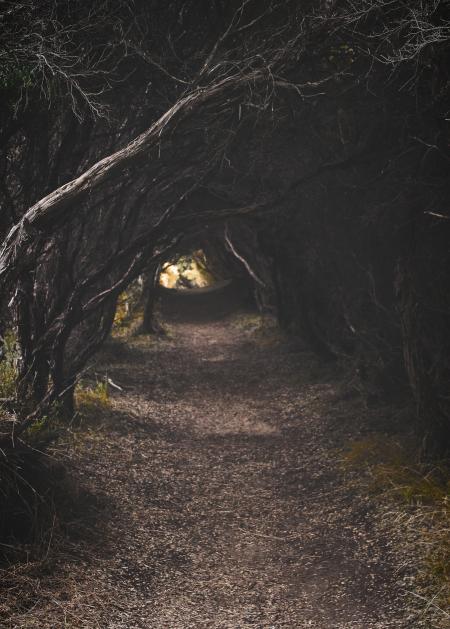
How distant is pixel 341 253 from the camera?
36.7 feet

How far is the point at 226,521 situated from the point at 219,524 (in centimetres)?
10

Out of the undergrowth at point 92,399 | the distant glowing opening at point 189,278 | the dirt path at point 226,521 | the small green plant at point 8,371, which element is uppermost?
the distant glowing opening at point 189,278

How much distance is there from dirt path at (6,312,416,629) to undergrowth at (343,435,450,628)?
0.23 meters

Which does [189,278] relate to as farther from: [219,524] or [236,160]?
[219,524]

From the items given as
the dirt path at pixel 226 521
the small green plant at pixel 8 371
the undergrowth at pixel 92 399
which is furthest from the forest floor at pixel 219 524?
the small green plant at pixel 8 371

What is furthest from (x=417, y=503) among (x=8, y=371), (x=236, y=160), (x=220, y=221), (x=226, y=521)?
(x=236, y=160)

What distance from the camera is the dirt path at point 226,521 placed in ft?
17.6

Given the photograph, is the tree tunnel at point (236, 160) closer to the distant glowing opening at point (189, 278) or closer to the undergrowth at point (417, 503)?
the undergrowth at point (417, 503)

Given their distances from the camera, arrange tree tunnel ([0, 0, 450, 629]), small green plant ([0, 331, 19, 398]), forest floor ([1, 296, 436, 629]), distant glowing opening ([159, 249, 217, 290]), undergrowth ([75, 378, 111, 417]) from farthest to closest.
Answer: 1. distant glowing opening ([159, 249, 217, 290])
2. undergrowth ([75, 378, 111, 417])
3. small green plant ([0, 331, 19, 398])
4. tree tunnel ([0, 0, 450, 629])
5. forest floor ([1, 296, 436, 629])

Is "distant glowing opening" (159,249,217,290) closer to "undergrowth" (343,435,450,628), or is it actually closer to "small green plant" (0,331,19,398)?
"small green plant" (0,331,19,398)

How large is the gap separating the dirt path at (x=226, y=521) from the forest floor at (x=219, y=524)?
16 mm

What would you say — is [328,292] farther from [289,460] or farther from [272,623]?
[272,623]

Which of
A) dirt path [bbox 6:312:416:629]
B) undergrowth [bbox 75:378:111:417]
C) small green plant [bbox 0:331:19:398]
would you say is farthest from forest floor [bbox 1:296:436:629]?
small green plant [bbox 0:331:19:398]

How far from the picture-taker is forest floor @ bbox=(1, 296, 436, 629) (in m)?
5.32
